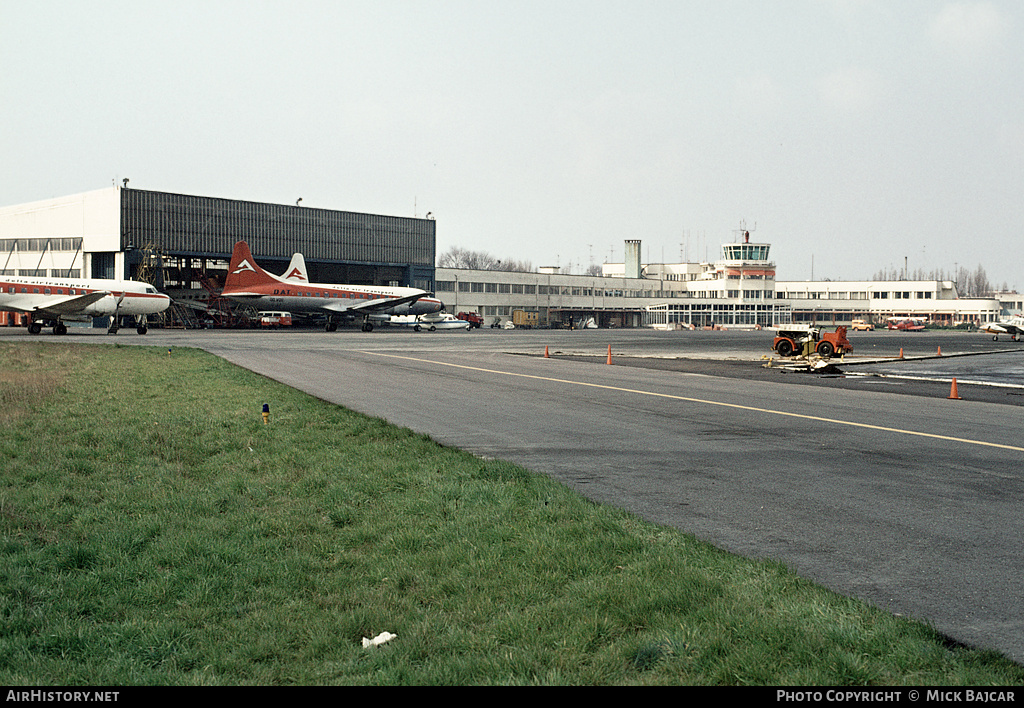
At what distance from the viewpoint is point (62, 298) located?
54.8m

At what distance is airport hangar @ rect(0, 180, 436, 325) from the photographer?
3280 inches

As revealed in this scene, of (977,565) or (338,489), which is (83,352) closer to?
(338,489)

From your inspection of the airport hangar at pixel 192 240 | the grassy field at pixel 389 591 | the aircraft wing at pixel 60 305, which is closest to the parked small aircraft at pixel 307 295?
the airport hangar at pixel 192 240

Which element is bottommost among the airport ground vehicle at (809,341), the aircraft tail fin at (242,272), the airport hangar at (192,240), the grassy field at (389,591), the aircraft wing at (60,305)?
the grassy field at (389,591)

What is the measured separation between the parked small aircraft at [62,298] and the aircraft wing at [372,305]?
74.2ft

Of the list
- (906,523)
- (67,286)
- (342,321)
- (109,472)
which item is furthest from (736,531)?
(342,321)

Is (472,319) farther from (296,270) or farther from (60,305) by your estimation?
(60,305)

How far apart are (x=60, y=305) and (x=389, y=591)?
55.6m

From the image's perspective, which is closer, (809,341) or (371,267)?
(809,341)

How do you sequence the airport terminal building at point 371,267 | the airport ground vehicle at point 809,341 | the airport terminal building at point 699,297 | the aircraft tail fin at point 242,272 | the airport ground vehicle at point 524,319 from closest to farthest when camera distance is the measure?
the airport ground vehicle at point 809,341
the aircraft tail fin at point 242,272
the airport terminal building at point 371,267
the airport ground vehicle at point 524,319
the airport terminal building at point 699,297

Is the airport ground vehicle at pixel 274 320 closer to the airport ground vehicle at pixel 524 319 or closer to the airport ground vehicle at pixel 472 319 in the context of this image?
the airport ground vehicle at pixel 472 319

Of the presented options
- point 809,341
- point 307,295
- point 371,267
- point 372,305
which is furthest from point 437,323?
point 809,341

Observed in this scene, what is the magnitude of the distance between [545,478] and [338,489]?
2.57 metres

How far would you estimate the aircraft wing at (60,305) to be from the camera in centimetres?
5372
